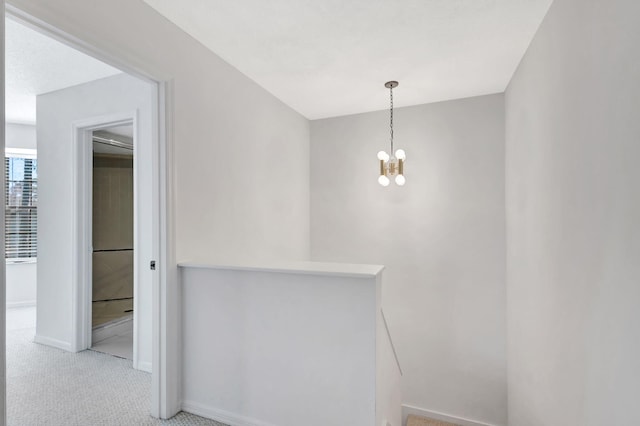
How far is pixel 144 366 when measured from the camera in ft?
8.65

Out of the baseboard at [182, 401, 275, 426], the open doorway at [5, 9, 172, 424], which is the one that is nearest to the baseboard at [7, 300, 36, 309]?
the open doorway at [5, 9, 172, 424]

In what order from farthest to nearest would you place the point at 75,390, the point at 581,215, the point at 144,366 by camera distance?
1. the point at 144,366
2. the point at 75,390
3. the point at 581,215

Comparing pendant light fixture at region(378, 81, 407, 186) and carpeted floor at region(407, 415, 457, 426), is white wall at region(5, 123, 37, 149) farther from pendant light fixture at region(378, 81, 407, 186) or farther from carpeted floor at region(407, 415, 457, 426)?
carpeted floor at region(407, 415, 457, 426)

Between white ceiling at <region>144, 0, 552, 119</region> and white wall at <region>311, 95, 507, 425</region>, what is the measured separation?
1.58 ft

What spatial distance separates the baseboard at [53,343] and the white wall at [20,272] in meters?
2.05

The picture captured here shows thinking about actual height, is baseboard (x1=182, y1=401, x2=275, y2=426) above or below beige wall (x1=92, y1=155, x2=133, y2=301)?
below

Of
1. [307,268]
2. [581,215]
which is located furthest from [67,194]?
[581,215]

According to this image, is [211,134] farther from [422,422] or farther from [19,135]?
[19,135]

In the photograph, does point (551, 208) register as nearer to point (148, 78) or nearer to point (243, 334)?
point (243, 334)

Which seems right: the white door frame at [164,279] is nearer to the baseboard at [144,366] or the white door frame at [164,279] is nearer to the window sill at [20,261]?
the baseboard at [144,366]

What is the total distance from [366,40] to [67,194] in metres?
3.08

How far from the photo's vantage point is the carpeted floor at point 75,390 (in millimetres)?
1962

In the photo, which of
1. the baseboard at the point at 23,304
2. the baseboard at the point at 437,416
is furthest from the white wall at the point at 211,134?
the baseboard at the point at 23,304

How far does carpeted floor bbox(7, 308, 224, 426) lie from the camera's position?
1962 mm
